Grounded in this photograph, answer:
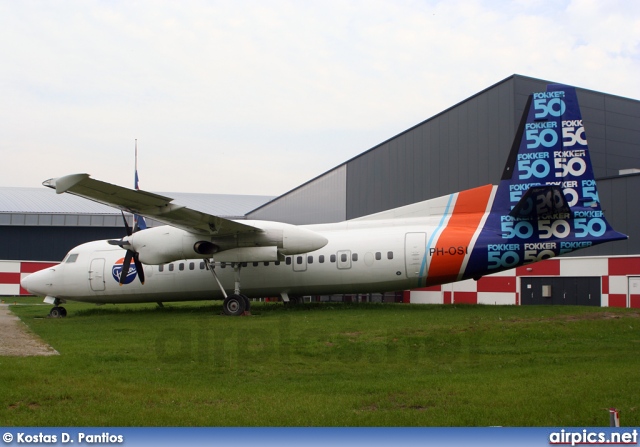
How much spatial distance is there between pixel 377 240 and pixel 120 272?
33.1ft

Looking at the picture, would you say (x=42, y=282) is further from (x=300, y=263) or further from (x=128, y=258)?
(x=300, y=263)

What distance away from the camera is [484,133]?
3181cm

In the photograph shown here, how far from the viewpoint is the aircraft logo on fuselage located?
23.0 metres

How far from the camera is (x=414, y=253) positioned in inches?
787

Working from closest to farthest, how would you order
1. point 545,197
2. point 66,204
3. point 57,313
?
point 545,197 → point 57,313 → point 66,204

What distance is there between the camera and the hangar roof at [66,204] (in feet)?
182

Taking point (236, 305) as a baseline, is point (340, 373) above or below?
below

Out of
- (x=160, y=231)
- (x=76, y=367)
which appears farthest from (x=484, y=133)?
(x=76, y=367)

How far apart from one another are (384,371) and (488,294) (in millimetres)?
21953

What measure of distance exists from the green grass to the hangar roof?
4266 centimetres

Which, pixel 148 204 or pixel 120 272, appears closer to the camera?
pixel 148 204

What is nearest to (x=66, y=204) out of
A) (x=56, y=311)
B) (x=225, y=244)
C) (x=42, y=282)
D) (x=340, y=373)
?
(x=42, y=282)

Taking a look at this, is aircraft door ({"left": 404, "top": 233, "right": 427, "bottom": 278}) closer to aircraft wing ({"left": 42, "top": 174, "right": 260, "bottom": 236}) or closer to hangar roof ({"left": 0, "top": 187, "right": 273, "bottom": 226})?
aircraft wing ({"left": 42, "top": 174, "right": 260, "bottom": 236})

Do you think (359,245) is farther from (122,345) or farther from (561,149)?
(122,345)
